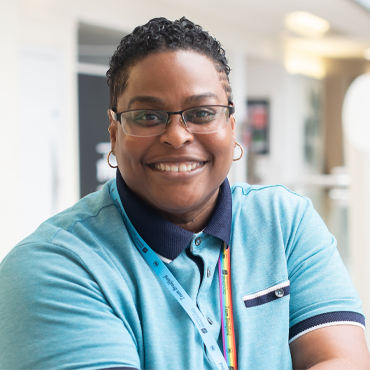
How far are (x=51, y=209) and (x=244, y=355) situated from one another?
4182 millimetres

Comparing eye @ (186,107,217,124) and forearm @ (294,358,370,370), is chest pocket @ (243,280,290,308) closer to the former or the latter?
A: forearm @ (294,358,370,370)

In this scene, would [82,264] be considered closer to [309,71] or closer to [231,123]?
[231,123]

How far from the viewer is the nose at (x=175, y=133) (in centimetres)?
103

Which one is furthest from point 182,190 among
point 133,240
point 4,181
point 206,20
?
point 206,20

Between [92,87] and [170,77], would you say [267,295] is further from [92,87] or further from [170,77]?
[92,87]

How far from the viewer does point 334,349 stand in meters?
1.09

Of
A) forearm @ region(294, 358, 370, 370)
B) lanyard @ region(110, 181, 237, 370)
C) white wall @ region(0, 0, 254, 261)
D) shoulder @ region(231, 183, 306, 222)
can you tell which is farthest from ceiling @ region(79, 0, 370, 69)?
forearm @ region(294, 358, 370, 370)

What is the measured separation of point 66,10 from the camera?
508 cm

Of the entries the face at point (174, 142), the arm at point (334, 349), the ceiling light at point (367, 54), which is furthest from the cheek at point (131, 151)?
the ceiling light at point (367, 54)

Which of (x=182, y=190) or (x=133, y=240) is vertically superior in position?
(x=182, y=190)

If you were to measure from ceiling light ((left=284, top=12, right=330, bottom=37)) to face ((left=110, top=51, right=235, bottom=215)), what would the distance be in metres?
7.27

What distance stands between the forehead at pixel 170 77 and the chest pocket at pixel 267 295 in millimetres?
461

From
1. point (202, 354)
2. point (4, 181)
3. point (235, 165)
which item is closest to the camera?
point (202, 354)

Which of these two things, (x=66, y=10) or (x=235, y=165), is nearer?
(x=66, y=10)
